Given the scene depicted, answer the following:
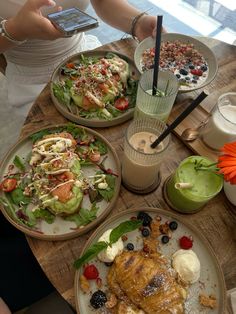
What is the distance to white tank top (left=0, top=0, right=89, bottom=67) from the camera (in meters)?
1.52

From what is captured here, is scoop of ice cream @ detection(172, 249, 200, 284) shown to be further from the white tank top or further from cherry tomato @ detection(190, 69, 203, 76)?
the white tank top

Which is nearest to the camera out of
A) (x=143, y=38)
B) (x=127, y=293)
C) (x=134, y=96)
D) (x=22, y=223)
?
(x=127, y=293)

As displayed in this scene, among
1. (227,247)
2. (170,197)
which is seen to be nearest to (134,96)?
(170,197)

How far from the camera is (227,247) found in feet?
3.70

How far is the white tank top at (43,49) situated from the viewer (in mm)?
1516

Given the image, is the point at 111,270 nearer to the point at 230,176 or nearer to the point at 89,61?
the point at 230,176

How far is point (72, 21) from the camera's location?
128cm

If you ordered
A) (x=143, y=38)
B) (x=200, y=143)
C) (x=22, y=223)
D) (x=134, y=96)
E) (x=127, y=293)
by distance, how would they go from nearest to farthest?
(x=127, y=293) → (x=22, y=223) → (x=200, y=143) → (x=134, y=96) → (x=143, y=38)

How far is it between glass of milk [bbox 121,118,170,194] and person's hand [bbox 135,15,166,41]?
0.67 m

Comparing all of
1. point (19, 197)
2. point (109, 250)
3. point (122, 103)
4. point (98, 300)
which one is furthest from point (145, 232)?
point (122, 103)

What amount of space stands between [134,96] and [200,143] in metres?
0.38

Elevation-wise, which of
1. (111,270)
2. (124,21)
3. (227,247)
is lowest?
(111,270)

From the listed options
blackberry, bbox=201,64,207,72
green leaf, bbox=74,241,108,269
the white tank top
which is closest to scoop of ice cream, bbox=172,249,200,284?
green leaf, bbox=74,241,108,269

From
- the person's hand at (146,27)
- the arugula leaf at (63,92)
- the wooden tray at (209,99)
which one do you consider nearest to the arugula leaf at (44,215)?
the arugula leaf at (63,92)
